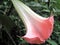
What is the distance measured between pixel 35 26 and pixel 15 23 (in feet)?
1.60

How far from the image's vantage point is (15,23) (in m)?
1.42

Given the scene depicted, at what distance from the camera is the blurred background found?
4.39 feet

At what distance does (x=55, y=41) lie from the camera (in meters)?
1.42

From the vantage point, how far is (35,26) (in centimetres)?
94

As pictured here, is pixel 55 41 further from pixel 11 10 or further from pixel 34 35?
pixel 34 35

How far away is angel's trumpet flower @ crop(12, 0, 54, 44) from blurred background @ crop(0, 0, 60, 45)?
1.02ft

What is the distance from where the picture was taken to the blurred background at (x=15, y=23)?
4.39 ft

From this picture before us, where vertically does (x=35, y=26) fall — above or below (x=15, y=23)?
above

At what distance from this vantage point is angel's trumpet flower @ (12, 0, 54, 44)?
0.86 m

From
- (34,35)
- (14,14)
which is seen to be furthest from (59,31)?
(34,35)

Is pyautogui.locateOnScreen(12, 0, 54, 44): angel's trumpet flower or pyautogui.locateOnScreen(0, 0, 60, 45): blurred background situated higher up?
pyautogui.locateOnScreen(12, 0, 54, 44): angel's trumpet flower

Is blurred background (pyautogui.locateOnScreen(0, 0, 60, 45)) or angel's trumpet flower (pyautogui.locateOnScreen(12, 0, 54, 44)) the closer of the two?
angel's trumpet flower (pyautogui.locateOnScreen(12, 0, 54, 44))

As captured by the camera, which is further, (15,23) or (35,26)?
(15,23)

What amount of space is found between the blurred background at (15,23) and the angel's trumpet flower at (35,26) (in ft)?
1.02
